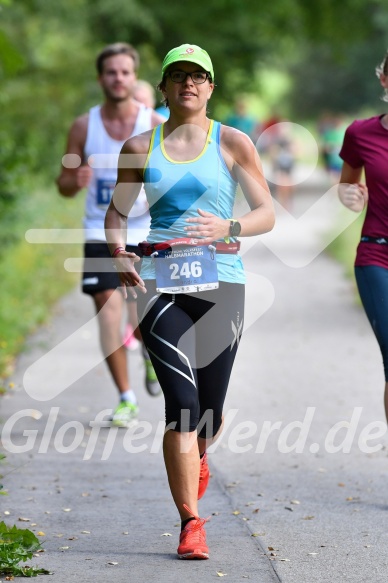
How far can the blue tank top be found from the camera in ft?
17.8

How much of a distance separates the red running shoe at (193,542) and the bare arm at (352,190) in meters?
1.93

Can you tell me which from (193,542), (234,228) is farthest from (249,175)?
(193,542)

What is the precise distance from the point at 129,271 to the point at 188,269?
26cm

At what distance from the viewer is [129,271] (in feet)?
18.0

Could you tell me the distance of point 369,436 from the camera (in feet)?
26.2

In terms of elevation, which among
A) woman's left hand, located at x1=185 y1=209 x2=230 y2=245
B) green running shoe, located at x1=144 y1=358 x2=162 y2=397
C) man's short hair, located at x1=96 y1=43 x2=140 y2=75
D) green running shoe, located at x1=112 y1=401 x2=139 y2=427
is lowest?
green running shoe, located at x1=112 y1=401 x2=139 y2=427

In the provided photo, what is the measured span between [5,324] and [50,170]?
14.8m

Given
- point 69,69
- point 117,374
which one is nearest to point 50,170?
point 69,69

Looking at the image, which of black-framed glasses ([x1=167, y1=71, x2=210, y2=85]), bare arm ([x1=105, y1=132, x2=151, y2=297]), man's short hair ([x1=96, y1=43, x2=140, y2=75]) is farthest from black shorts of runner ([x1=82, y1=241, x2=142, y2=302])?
black-framed glasses ([x1=167, y1=71, x2=210, y2=85])

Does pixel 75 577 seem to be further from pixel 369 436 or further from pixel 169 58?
pixel 369 436

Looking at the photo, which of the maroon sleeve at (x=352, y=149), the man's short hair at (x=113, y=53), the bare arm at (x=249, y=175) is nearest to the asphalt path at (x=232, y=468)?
the bare arm at (x=249, y=175)

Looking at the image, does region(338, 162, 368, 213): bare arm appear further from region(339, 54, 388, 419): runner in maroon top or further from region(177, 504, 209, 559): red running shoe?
region(177, 504, 209, 559): red running shoe

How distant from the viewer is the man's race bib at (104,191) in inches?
326

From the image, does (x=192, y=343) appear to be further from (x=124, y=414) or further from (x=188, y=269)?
(x=124, y=414)
